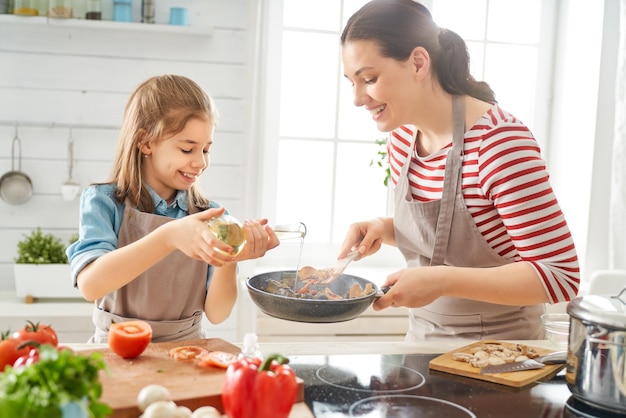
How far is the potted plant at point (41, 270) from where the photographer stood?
2.72 metres

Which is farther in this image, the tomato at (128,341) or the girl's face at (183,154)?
the girl's face at (183,154)

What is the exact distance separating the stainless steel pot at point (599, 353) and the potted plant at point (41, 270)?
2.05 m

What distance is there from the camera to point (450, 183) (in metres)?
1.76

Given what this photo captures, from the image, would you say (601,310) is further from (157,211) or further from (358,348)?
(157,211)

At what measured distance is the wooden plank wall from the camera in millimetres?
2896

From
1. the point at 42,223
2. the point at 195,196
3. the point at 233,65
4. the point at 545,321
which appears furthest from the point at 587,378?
the point at 42,223

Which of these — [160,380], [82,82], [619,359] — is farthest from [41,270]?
[619,359]

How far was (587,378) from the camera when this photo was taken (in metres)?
1.21

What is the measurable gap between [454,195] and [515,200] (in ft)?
0.60

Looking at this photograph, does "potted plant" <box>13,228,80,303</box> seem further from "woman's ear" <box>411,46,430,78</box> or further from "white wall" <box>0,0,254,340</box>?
"woman's ear" <box>411,46,430,78</box>

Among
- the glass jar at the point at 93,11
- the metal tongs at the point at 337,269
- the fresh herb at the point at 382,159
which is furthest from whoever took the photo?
the fresh herb at the point at 382,159

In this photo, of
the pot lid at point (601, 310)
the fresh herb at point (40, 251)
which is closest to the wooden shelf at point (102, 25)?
the fresh herb at point (40, 251)

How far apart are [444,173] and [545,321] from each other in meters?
0.43

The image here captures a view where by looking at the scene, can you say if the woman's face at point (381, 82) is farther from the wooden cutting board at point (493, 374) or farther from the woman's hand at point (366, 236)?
the wooden cutting board at point (493, 374)
